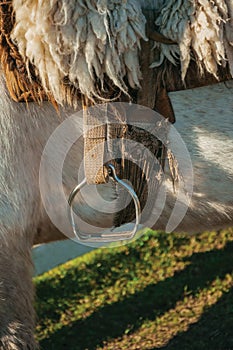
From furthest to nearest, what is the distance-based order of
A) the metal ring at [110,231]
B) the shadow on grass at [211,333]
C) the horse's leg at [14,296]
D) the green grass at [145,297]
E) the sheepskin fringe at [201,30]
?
the green grass at [145,297] → the shadow on grass at [211,333] → the horse's leg at [14,296] → the metal ring at [110,231] → the sheepskin fringe at [201,30]

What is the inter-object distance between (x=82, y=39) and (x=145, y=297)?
1.88 m

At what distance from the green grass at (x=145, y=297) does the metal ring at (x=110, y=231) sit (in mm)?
1055

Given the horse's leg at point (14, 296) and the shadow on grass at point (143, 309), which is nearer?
the horse's leg at point (14, 296)

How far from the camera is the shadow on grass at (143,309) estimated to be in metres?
3.06

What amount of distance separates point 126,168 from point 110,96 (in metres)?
0.21

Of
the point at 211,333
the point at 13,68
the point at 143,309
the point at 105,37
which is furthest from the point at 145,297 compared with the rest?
the point at 105,37

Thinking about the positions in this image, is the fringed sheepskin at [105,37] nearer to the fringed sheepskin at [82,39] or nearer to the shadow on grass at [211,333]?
the fringed sheepskin at [82,39]

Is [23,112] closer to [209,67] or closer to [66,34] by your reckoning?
[66,34]

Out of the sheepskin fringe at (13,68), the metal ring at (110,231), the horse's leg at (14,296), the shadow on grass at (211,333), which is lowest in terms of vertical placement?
the shadow on grass at (211,333)

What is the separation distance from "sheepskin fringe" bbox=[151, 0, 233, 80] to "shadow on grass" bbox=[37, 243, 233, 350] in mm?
1500

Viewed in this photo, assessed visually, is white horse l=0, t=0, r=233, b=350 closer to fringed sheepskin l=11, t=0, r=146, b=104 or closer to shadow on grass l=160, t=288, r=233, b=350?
fringed sheepskin l=11, t=0, r=146, b=104

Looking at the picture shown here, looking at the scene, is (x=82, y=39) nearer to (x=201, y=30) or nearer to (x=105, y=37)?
(x=105, y=37)

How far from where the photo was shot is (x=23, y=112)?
1.90 meters

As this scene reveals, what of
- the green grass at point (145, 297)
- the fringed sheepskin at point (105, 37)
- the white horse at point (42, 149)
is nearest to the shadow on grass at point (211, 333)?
the green grass at point (145, 297)
